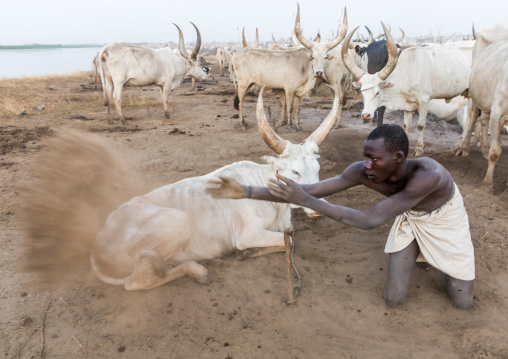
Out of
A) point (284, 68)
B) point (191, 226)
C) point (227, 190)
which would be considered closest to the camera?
point (227, 190)

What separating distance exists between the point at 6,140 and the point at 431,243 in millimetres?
8248

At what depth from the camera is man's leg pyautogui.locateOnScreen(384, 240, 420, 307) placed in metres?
2.90

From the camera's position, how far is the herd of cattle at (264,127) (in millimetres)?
3078

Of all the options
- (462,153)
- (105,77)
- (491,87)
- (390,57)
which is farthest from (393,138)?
(105,77)

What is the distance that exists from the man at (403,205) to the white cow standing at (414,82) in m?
4.06

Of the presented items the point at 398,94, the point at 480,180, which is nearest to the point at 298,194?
the point at 480,180

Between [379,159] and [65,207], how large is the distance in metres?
2.50

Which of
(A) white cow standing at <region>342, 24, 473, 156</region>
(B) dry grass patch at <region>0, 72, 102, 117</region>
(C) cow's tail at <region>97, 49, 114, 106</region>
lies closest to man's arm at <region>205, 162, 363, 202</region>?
(A) white cow standing at <region>342, 24, 473, 156</region>

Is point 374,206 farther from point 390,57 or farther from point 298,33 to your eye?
point 298,33

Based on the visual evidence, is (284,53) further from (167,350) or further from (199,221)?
(167,350)

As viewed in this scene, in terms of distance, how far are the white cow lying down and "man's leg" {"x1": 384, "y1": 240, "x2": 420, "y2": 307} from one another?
0.98 meters

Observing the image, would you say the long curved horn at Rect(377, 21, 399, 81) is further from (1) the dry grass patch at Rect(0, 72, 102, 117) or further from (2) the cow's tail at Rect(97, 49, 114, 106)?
(1) the dry grass patch at Rect(0, 72, 102, 117)

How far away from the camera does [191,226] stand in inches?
132

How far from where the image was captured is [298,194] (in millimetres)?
2381
